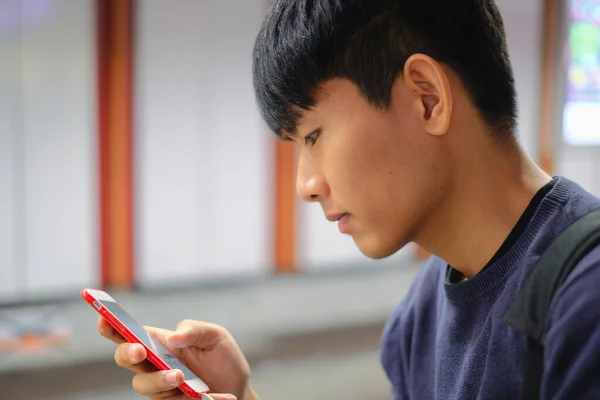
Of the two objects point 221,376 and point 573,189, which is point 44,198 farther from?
point 573,189

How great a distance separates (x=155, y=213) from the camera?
330 centimetres

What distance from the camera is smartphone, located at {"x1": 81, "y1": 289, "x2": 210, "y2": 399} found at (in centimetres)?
95

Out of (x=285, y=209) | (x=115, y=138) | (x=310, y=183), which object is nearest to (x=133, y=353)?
(x=310, y=183)

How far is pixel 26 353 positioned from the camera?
2.84m

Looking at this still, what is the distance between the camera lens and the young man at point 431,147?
794mm

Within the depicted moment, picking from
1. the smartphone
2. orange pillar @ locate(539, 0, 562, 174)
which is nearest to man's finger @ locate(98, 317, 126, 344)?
the smartphone

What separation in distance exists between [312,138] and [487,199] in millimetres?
241

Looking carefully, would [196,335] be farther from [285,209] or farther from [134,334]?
[285,209]

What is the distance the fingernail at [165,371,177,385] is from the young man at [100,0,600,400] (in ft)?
1.05

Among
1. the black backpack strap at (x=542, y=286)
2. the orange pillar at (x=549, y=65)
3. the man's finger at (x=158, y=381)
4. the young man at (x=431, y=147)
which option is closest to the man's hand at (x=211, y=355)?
the man's finger at (x=158, y=381)

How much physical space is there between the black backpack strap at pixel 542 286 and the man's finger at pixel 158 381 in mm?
471

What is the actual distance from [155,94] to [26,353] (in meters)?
1.35

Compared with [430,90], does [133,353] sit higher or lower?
lower

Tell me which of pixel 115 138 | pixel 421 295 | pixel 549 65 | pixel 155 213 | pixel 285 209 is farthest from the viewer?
pixel 549 65
